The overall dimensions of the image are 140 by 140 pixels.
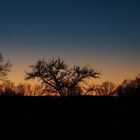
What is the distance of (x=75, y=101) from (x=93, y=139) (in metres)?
1.95

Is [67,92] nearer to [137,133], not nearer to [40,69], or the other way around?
[40,69]

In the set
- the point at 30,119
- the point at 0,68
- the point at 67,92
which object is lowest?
the point at 30,119

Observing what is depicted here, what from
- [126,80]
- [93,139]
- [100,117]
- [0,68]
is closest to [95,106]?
[100,117]

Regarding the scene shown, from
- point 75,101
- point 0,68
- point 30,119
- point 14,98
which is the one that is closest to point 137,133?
point 75,101

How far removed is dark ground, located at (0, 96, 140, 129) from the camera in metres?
14.9

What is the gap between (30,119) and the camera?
584 inches

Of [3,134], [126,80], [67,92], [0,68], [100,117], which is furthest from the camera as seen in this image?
[126,80]

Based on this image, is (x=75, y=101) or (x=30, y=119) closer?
(x=30, y=119)

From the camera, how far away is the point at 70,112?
15.4 meters

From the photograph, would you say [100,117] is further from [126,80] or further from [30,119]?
[126,80]

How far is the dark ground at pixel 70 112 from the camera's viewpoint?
14.9m

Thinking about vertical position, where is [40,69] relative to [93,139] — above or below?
above

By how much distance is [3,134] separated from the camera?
1467 centimetres

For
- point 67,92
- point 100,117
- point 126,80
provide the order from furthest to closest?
1. point 126,80
2. point 67,92
3. point 100,117
